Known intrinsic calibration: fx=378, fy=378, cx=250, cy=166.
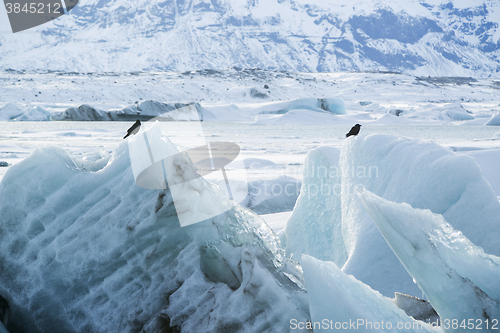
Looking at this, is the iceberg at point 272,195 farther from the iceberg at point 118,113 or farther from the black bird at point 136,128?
the iceberg at point 118,113

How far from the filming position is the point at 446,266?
1.15 meters

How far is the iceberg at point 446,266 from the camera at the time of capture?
113 centimetres

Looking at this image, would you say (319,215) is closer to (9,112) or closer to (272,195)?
(272,195)

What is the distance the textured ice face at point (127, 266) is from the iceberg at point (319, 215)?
1.06 meters

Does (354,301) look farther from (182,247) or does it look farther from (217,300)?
(182,247)

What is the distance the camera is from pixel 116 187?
57.8 inches

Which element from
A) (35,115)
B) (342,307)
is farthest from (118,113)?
(342,307)

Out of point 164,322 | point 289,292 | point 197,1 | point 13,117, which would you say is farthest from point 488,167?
point 197,1

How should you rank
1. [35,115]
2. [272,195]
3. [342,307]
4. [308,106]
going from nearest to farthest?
[342,307] < [272,195] < [35,115] < [308,106]

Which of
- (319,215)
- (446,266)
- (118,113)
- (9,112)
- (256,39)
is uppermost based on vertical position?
(446,266)

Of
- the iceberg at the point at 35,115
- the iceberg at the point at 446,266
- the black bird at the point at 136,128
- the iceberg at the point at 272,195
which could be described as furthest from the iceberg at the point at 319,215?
the iceberg at the point at 35,115

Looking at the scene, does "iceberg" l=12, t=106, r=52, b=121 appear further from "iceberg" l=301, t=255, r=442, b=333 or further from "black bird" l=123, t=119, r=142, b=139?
"iceberg" l=301, t=255, r=442, b=333

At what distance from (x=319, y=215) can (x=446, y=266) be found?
148 centimetres

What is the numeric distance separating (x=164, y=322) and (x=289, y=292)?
1.44 feet
